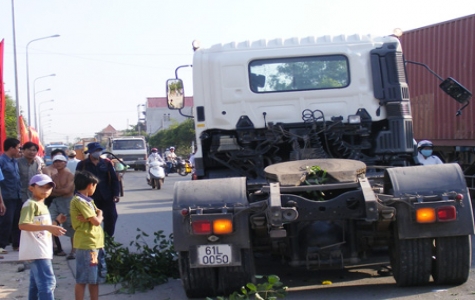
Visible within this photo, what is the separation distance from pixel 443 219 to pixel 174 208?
2.31 m

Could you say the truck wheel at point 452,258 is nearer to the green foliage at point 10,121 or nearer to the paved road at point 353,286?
the paved road at point 353,286

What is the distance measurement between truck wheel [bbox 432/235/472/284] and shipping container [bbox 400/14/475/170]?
24.0 ft

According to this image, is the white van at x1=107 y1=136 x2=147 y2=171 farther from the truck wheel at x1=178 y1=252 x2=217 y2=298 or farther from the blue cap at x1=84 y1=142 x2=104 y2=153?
the truck wheel at x1=178 y1=252 x2=217 y2=298

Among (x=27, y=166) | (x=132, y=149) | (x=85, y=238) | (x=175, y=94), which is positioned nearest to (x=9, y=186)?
(x=27, y=166)

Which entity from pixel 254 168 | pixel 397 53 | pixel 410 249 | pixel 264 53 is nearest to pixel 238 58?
pixel 264 53

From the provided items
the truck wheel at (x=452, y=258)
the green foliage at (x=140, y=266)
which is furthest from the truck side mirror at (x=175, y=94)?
the truck wheel at (x=452, y=258)

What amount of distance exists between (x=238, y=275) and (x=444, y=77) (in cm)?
930

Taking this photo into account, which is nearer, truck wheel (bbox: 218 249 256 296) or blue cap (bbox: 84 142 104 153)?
truck wheel (bbox: 218 249 256 296)

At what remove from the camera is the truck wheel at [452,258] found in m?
6.65

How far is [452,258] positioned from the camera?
670cm

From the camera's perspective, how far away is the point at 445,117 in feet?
49.0

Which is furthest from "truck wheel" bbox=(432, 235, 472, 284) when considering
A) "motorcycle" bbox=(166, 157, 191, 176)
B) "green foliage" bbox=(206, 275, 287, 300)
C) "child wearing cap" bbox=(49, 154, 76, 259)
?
"motorcycle" bbox=(166, 157, 191, 176)

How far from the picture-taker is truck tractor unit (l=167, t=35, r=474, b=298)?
6.45 m

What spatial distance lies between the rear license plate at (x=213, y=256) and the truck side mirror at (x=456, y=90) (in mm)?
4021
